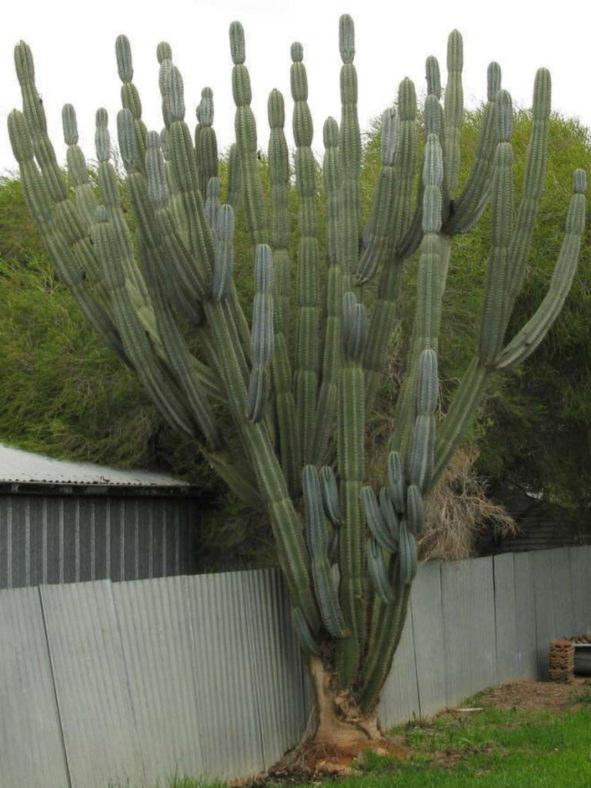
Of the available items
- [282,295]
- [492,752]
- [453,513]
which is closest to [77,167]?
[282,295]

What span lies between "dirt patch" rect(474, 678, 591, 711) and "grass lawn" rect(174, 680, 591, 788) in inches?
0.5

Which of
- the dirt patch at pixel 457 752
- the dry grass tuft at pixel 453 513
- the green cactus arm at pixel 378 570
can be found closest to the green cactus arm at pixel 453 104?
the green cactus arm at pixel 378 570

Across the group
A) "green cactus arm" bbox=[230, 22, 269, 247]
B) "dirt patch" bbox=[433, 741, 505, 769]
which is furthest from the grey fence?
"green cactus arm" bbox=[230, 22, 269, 247]

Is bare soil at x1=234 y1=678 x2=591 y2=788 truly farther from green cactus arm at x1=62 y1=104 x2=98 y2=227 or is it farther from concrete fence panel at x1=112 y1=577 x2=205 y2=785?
green cactus arm at x1=62 y1=104 x2=98 y2=227

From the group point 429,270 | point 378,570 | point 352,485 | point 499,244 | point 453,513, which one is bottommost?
point 378,570

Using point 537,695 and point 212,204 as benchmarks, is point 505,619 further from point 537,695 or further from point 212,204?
point 212,204

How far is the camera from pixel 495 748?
11.8 metres

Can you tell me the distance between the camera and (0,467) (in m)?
12.8

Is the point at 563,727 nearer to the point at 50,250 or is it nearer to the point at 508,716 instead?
the point at 508,716

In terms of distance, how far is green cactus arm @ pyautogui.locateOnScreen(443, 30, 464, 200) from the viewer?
40.3 ft

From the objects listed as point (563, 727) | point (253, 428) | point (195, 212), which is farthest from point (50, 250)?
point (563, 727)

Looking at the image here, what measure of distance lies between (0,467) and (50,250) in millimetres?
Answer: 2344

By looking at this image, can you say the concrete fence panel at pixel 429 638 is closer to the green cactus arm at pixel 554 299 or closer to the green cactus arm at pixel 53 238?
the green cactus arm at pixel 554 299

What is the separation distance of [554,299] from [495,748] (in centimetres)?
408
